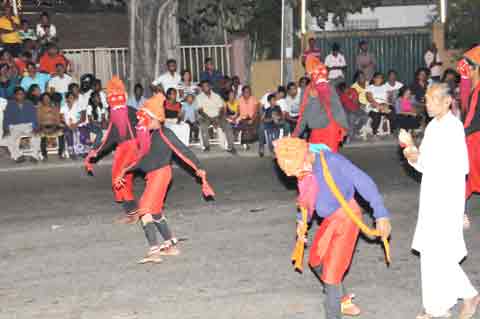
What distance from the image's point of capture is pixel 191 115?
18.9 metres

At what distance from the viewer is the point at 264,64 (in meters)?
23.0

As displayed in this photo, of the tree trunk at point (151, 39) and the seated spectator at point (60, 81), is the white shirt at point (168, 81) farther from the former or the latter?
the seated spectator at point (60, 81)

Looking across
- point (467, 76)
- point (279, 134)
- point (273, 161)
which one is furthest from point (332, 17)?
point (467, 76)

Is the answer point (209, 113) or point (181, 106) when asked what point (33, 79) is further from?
point (209, 113)

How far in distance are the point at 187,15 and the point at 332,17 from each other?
7.18 meters

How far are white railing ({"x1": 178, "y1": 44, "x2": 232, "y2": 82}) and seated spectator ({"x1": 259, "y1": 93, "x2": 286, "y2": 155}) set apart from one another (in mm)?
4553


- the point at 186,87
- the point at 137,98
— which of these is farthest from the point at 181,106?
the point at 186,87

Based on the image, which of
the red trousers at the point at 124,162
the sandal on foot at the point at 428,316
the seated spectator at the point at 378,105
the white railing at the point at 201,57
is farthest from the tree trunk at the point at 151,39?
the sandal on foot at the point at 428,316

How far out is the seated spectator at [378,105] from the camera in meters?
19.2

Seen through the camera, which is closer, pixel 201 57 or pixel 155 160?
pixel 155 160

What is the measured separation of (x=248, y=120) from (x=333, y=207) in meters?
11.5

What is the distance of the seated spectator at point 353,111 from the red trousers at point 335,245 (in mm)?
11699

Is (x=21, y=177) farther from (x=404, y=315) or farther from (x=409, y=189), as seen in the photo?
(x=404, y=315)

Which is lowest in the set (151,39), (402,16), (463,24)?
(151,39)
